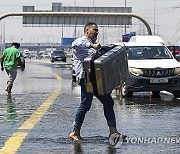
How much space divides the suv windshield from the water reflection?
4.01 metres

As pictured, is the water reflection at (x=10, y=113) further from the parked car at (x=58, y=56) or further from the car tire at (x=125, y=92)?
the parked car at (x=58, y=56)

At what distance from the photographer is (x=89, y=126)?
33.5 ft

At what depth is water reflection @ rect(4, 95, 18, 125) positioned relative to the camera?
36.3ft

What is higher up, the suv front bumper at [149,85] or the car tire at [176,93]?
the suv front bumper at [149,85]

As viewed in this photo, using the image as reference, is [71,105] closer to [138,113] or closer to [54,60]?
[138,113]

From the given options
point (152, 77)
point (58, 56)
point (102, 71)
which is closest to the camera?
point (102, 71)

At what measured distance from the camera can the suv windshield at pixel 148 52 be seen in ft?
56.8

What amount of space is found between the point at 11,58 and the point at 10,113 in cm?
595

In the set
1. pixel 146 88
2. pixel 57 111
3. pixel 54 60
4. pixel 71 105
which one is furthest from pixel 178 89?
pixel 54 60

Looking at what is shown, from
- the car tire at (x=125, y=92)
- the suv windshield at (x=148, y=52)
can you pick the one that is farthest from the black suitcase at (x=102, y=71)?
the suv windshield at (x=148, y=52)

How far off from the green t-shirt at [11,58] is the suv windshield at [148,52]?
3496mm

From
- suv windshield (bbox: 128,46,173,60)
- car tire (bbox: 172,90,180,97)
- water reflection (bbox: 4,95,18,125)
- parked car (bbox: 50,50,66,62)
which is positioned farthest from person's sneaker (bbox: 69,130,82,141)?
parked car (bbox: 50,50,66,62)

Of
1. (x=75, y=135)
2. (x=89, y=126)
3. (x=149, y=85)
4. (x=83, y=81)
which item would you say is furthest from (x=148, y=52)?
(x=75, y=135)

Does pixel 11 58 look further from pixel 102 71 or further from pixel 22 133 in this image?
pixel 102 71
